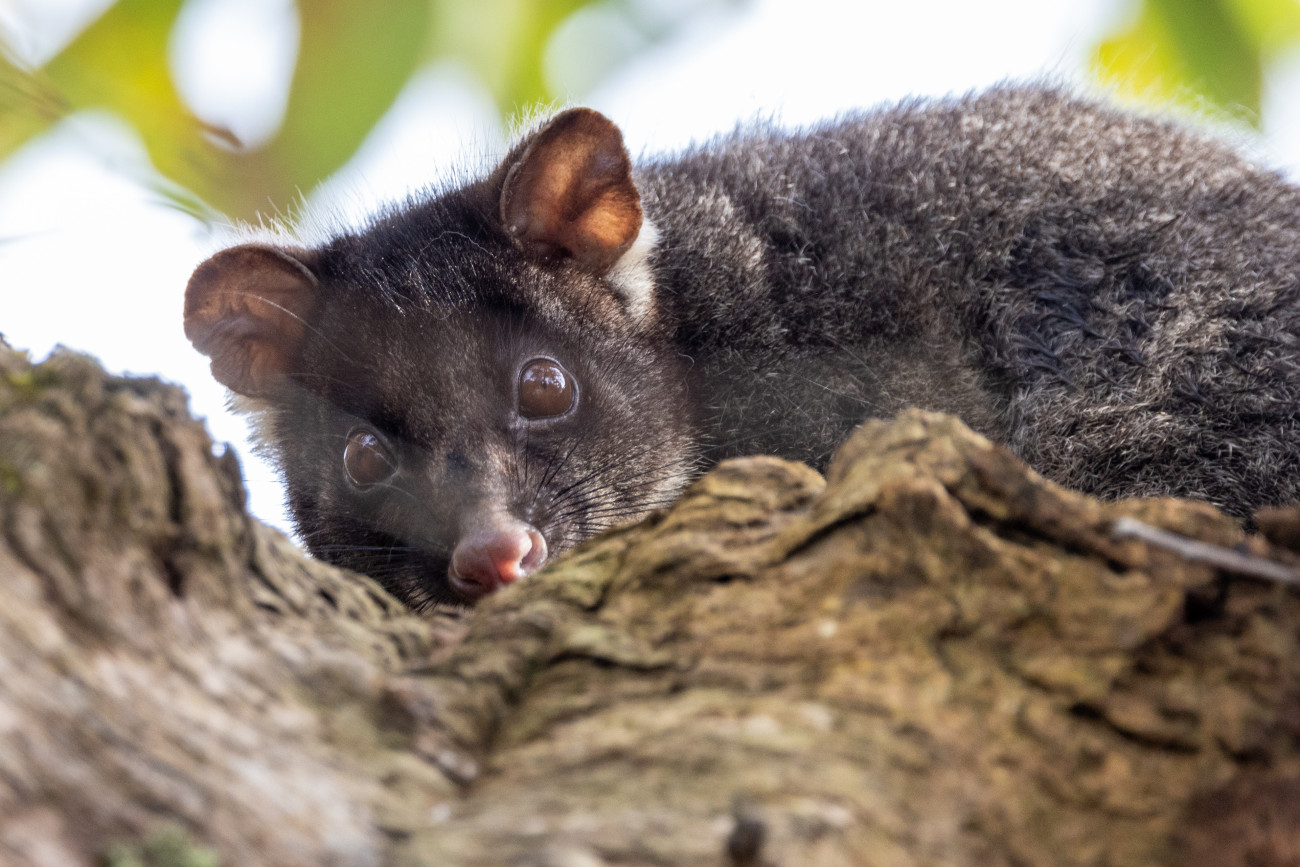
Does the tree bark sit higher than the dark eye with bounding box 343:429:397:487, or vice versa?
the dark eye with bounding box 343:429:397:487

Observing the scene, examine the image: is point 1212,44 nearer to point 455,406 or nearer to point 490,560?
point 455,406

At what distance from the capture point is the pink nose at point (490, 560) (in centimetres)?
301

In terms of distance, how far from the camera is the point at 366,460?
3654mm

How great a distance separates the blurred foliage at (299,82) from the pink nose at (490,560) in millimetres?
1049

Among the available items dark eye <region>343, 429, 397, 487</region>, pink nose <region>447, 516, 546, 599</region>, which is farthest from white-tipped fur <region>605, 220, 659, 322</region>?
pink nose <region>447, 516, 546, 599</region>

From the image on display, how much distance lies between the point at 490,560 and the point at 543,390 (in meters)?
0.83

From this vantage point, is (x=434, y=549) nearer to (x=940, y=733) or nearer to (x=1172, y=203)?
(x=940, y=733)

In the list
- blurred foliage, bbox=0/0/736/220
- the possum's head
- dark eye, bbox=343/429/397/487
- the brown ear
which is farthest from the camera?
the brown ear

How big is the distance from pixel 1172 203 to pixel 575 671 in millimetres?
2949

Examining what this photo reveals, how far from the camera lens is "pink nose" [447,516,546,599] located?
118 inches

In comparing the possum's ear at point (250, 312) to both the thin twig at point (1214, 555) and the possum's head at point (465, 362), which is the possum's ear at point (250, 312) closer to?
the possum's head at point (465, 362)

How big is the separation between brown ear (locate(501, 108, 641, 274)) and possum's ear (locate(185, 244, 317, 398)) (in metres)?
0.74

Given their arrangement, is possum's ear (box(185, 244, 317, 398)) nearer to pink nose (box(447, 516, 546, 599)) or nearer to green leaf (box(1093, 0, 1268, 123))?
pink nose (box(447, 516, 546, 599))

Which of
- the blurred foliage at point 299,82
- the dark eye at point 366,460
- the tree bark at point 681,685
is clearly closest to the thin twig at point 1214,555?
the tree bark at point 681,685
